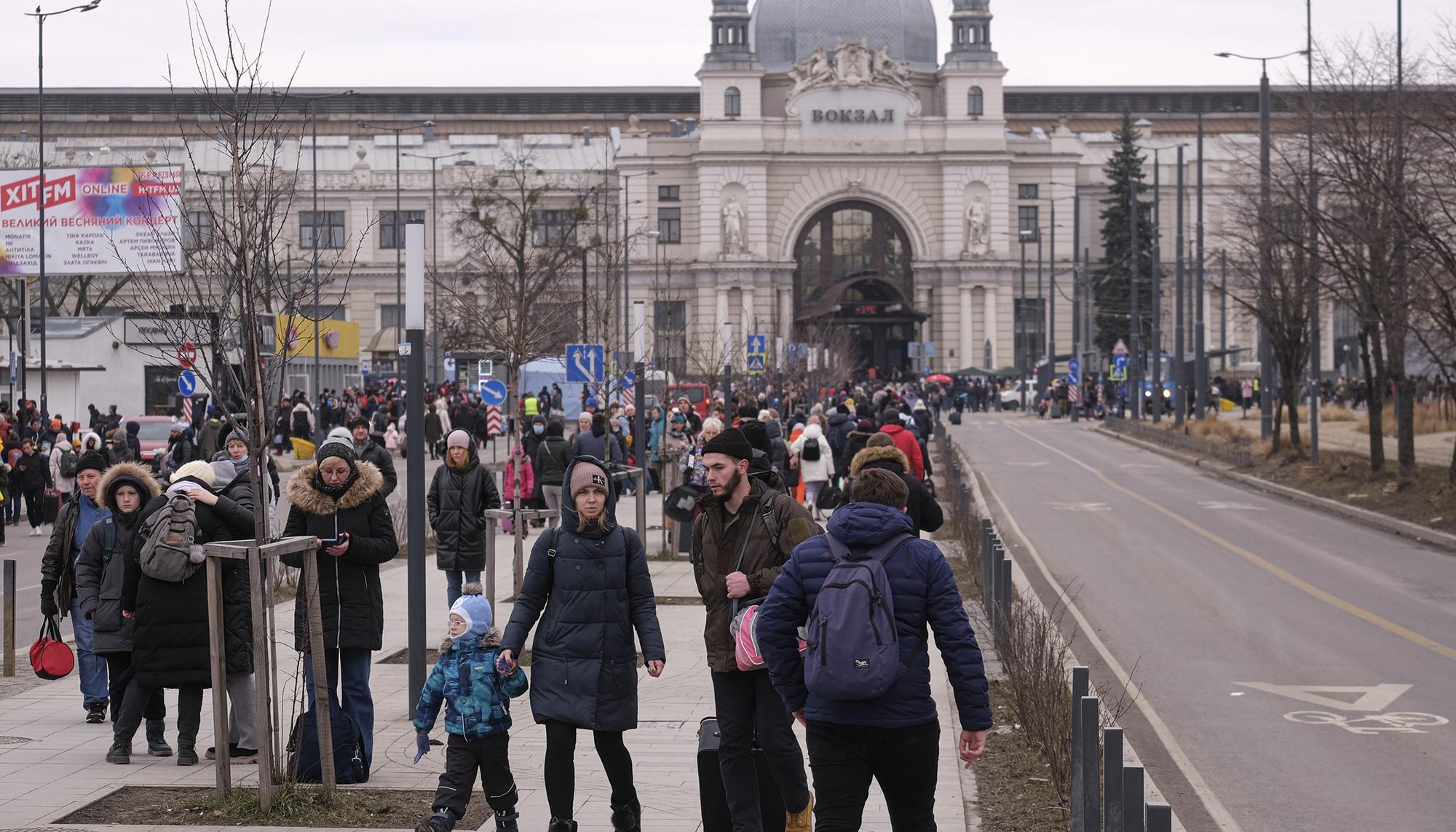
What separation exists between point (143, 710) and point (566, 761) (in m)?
3.34

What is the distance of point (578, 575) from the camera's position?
8.48 m

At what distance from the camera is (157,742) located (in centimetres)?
1078

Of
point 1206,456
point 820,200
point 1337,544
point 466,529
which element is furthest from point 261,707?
point 820,200

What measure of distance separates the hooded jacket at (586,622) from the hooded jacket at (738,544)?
0.28 metres

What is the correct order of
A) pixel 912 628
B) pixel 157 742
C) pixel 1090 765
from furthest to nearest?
pixel 157 742, pixel 1090 765, pixel 912 628

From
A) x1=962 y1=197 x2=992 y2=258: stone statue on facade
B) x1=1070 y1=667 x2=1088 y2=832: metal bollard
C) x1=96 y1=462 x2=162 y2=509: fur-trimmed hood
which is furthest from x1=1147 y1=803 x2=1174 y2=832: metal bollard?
x1=962 y1=197 x2=992 y2=258: stone statue on facade

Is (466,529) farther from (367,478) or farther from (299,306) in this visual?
(367,478)

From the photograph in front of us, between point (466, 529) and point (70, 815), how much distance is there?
6.22 meters

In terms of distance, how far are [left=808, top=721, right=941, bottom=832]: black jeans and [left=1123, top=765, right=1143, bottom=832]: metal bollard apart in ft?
2.39

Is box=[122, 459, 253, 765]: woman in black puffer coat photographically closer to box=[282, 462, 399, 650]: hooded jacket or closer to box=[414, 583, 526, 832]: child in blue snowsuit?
box=[282, 462, 399, 650]: hooded jacket

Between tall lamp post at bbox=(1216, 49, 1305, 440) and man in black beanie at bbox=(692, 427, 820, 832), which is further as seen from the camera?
tall lamp post at bbox=(1216, 49, 1305, 440)

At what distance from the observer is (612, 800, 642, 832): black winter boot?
28.5 ft

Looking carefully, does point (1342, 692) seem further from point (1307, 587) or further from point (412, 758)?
point (412, 758)

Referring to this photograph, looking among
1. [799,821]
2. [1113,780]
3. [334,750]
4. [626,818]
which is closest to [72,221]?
[334,750]
